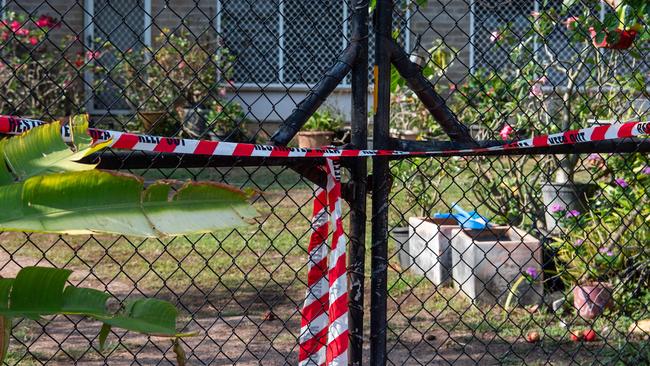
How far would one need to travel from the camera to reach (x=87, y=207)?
168cm

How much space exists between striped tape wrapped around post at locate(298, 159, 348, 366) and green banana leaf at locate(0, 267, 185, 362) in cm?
134

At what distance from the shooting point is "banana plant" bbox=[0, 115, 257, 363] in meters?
1.62

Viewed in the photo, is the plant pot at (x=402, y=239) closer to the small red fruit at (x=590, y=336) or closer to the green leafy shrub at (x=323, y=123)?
the small red fruit at (x=590, y=336)

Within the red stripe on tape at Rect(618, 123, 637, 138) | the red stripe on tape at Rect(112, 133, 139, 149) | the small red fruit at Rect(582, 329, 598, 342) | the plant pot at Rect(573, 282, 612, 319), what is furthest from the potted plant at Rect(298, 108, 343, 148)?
the red stripe on tape at Rect(112, 133, 139, 149)

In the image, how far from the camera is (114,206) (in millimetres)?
1716

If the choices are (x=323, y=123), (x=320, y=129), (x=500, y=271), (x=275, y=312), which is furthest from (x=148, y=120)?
(x=323, y=123)

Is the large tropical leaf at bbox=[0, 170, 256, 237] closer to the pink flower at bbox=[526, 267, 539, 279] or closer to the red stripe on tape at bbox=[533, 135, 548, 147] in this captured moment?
the red stripe on tape at bbox=[533, 135, 548, 147]

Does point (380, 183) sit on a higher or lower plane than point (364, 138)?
lower

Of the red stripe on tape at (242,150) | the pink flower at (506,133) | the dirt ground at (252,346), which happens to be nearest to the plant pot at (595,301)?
the dirt ground at (252,346)

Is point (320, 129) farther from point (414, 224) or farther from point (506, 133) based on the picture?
point (506, 133)

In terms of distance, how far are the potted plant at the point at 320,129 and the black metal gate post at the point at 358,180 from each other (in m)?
8.22

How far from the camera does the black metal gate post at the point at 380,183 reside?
124 inches

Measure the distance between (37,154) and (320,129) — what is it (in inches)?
406

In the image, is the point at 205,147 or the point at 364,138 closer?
the point at 205,147
